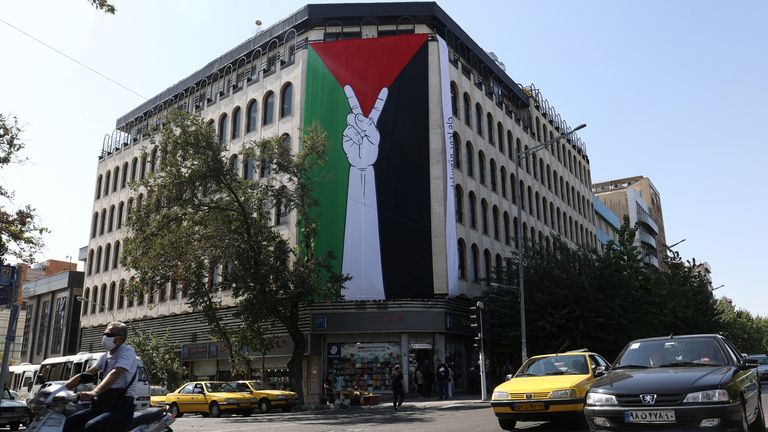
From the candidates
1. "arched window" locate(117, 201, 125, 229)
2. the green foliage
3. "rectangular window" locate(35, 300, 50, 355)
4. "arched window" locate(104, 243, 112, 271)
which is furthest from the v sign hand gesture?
"rectangular window" locate(35, 300, 50, 355)

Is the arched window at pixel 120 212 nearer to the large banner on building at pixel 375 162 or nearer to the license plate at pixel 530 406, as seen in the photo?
the large banner on building at pixel 375 162

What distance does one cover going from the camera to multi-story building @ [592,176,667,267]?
80.5 metres

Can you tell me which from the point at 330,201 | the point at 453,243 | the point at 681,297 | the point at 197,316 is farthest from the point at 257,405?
the point at 681,297

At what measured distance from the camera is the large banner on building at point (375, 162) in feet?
95.1

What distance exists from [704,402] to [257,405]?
18365 mm

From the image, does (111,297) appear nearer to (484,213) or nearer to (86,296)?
(86,296)

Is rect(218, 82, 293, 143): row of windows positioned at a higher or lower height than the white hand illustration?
higher

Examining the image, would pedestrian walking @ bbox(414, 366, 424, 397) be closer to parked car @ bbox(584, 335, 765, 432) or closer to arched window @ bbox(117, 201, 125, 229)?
parked car @ bbox(584, 335, 765, 432)

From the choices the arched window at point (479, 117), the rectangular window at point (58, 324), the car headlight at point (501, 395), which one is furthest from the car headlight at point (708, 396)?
the rectangular window at point (58, 324)

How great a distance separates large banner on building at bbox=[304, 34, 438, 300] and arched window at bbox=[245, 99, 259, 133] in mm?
5921

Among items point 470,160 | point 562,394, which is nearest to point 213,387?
point 562,394

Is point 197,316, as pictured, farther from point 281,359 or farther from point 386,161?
point 386,161

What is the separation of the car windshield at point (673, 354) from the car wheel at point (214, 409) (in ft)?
53.8

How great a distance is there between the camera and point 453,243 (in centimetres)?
3095
